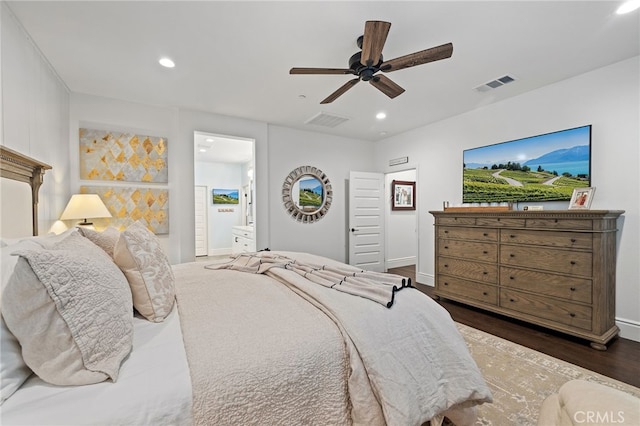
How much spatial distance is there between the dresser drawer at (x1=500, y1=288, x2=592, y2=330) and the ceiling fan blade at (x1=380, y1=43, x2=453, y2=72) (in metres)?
2.60

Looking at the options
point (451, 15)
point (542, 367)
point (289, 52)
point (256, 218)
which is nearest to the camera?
point (451, 15)

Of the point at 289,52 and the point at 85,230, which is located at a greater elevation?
the point at 289,52

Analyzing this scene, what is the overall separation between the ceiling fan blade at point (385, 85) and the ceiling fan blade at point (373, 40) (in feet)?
0.65

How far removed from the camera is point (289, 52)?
8.18 ft

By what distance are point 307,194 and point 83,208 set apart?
311cm

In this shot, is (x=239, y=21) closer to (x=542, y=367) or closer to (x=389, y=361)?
(x=389, y=361)

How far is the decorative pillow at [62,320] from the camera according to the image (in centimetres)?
77

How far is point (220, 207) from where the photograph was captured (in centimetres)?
746

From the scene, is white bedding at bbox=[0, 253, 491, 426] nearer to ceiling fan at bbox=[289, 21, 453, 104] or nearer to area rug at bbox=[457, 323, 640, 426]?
area rug at bbox=[457, 323, 640, 426]

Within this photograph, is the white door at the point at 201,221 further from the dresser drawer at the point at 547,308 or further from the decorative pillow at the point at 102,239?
the dresser drawer at the point at 547,308

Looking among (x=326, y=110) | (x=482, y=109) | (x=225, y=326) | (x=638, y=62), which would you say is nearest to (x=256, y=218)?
(x=326, y=110)

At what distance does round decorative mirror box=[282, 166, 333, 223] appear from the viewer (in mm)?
4770

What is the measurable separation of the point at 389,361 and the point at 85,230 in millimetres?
1724

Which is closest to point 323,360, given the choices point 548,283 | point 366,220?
point 548,283
